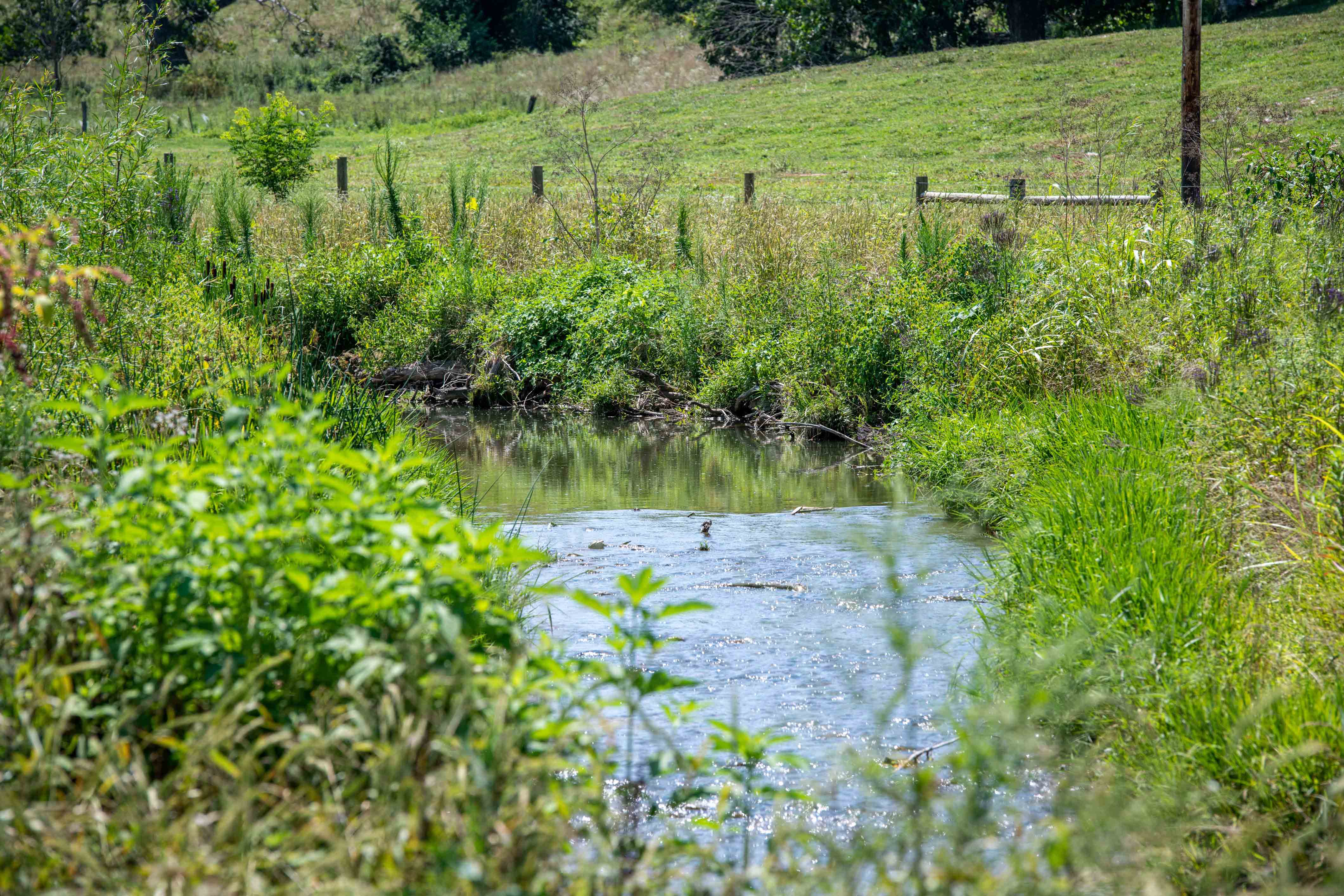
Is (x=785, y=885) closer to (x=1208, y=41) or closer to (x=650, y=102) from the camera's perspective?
(x=1208, y=41)

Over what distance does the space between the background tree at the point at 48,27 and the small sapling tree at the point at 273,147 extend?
613 centimetres

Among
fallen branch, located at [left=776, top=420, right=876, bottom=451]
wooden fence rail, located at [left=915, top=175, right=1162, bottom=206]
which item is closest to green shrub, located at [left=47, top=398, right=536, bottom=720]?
fallen branch, located at [left=776, top=420, right=876, bottom=451]

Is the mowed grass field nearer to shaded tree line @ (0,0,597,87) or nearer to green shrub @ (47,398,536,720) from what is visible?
shaded tree line @ (0,0,597,87)

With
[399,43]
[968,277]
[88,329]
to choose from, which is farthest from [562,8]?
[88,329]

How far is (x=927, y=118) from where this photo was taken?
2616 cm

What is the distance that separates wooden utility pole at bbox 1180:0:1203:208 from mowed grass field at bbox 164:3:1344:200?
545 centimetres

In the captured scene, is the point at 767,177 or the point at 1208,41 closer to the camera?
the point at 767,177

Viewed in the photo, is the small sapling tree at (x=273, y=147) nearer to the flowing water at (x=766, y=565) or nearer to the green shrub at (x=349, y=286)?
the green shrub at (x=349, y=286)

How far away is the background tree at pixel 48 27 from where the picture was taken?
23688mm

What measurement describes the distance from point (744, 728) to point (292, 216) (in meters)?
12.4

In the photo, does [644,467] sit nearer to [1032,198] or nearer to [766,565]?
[766,565]

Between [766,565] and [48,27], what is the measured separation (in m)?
26.5

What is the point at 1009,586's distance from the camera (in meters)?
4.98

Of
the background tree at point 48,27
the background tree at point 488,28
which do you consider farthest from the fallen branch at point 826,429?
the background tree at point 488,28
